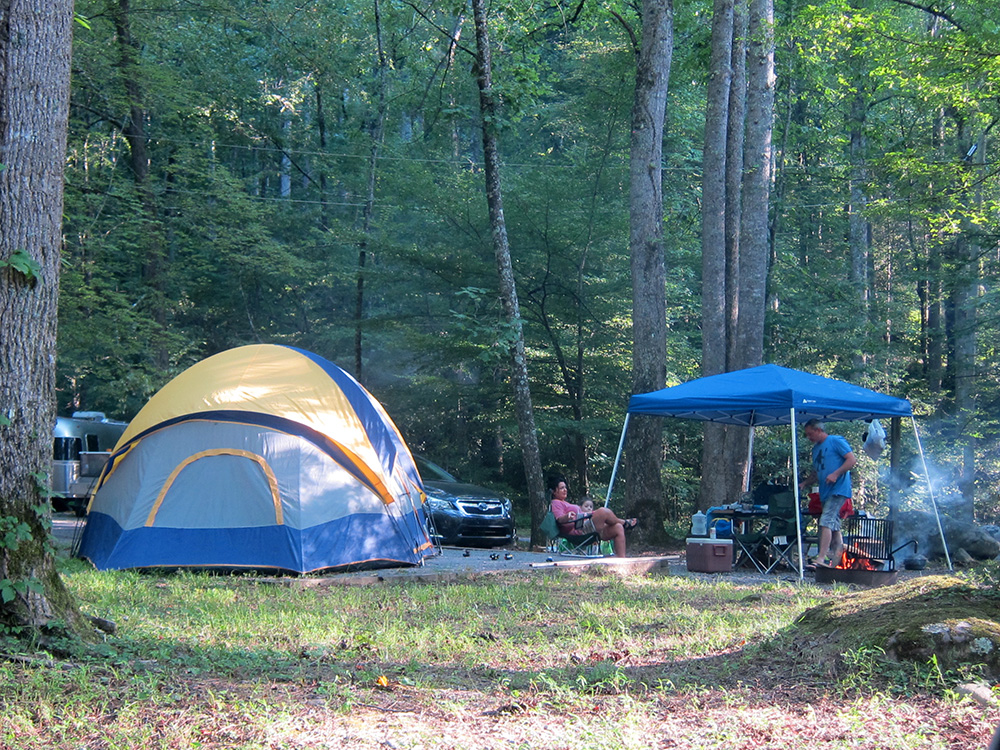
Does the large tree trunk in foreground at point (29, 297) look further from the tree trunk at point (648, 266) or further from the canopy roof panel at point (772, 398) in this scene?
the tree trunk at point (648, 266)

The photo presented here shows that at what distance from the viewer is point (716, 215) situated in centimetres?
1418

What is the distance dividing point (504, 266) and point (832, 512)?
5.50m

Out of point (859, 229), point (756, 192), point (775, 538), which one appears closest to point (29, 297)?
point (775, 538)

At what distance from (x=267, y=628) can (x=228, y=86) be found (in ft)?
58.8

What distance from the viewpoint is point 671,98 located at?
20.5m

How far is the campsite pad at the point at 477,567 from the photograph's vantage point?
8.31 m

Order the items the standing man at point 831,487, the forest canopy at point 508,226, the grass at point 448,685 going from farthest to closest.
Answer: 1. the forest canopy at point 508,226
2. the standing man at point 831,487
3. the grass at point 448,685

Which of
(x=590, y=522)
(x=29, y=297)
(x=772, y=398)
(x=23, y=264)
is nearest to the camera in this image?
(x=23, y=264)

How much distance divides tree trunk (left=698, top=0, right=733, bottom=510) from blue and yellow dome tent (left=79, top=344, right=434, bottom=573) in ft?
20.5

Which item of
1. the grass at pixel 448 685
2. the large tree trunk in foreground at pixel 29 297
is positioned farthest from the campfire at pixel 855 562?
the large tree trunk in foreground at pixel 29 297

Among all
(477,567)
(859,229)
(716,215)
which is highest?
(859,229)

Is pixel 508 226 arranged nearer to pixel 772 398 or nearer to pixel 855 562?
pixel 772 398

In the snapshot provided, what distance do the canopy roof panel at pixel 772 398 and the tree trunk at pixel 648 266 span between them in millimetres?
2602

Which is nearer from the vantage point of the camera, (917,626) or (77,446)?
(917,626)
